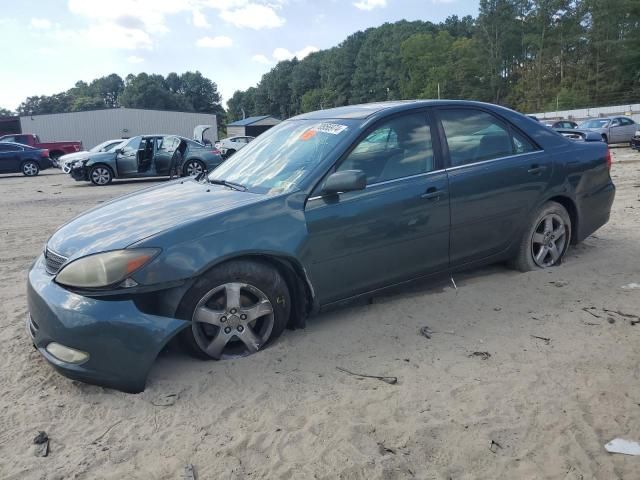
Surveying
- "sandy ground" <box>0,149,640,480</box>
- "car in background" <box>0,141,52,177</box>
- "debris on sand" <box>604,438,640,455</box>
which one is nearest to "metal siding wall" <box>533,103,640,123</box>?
"car in background" <box>0,141,52,177</box>

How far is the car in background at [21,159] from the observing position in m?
20.3

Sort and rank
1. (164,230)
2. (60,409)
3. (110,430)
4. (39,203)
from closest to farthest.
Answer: (110,430), (60,409), (164,230), (39,203)

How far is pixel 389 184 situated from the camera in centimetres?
369

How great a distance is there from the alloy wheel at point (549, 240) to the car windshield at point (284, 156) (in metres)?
2.08

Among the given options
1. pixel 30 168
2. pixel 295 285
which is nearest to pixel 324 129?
pixel 295 285

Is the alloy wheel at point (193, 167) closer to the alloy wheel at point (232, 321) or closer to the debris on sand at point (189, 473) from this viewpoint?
the alloy wheel at point (232, 321)

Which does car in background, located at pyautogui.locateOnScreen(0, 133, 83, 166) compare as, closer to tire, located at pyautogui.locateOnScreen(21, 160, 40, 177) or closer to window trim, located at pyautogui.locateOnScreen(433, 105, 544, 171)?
tire, located at pyautogui.locateOnScreen(21, 160, 40, 177)

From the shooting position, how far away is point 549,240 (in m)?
4.70

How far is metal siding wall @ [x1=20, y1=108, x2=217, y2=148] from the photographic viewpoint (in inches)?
1679

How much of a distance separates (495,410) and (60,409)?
7.50 ft

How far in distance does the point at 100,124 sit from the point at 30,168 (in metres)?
26.2

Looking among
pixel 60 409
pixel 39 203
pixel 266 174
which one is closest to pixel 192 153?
pixel 39 203

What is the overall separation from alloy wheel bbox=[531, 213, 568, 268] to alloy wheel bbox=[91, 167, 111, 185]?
13083 millimetres

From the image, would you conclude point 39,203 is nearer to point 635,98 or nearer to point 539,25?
point 635,98
